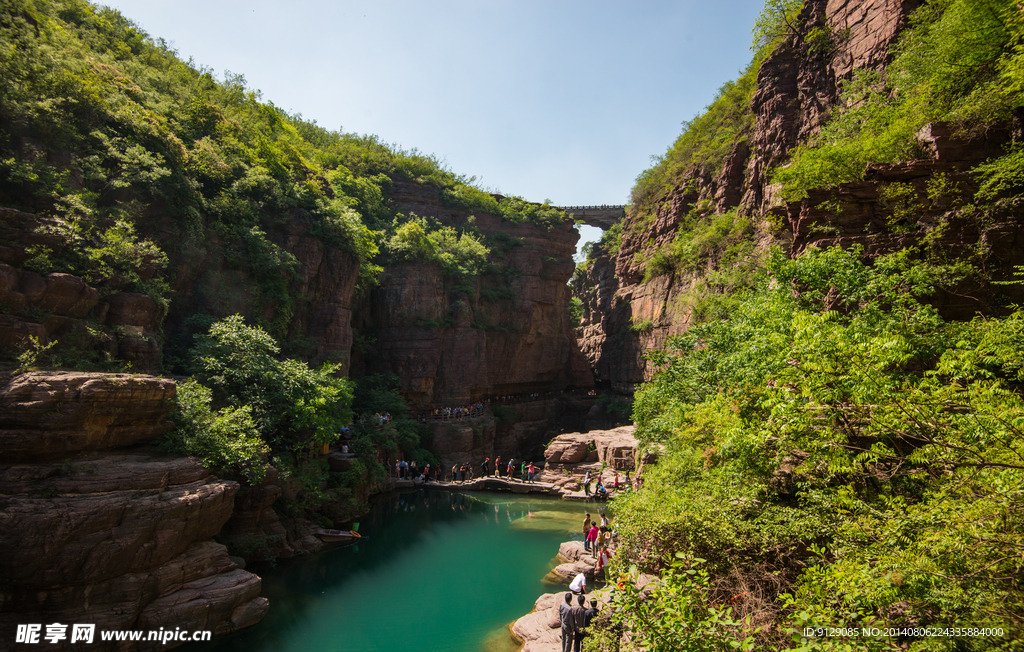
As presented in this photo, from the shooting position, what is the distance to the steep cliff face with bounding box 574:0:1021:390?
30.4 feet

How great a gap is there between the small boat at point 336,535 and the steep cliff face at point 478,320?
13.8 meters

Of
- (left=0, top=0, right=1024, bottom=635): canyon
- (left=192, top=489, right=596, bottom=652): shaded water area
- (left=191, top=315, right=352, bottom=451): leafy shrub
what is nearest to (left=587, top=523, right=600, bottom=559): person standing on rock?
(left=192, top=489, right=596, bottom=652): shaded water area

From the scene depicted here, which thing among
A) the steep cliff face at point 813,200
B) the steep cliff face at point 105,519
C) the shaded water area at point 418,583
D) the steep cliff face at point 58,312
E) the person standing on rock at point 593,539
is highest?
the steep cliff face at point 813,200

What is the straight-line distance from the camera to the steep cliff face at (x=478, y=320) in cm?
2939

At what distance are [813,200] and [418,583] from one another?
46.4 feet

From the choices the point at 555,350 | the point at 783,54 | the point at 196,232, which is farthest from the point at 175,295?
the point at 555,350

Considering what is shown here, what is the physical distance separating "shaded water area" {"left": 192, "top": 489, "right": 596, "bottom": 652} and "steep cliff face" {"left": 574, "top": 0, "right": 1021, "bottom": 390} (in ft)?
36.3

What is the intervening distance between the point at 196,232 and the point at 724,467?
18.8 meters

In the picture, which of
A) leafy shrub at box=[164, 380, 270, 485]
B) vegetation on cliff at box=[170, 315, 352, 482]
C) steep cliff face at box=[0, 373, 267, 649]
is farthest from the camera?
vegetation on cliff at box=[170, 315, 352, 482]

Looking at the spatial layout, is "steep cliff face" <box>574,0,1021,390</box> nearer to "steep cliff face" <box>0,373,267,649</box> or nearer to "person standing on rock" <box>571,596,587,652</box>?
"person standing on rock" <box>571,596,587,652</box>

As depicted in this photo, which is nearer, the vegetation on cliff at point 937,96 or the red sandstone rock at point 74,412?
the red sandstone rock at point 74,412

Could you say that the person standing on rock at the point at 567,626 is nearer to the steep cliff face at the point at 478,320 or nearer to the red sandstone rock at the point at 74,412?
the red sandstone rock at the point at 74,412

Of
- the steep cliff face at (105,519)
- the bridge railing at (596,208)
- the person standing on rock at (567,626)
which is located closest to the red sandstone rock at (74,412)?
the steep cliff face at (105,519)

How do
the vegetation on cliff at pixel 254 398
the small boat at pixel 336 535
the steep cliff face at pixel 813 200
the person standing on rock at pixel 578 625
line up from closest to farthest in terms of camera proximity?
1. the person standing on rock at pixel 578 625
2. the steep cliff face at pixel 813 200
3. the vegetation on cliff at pixel 254 398
4. the small boat at pixel 336 535
